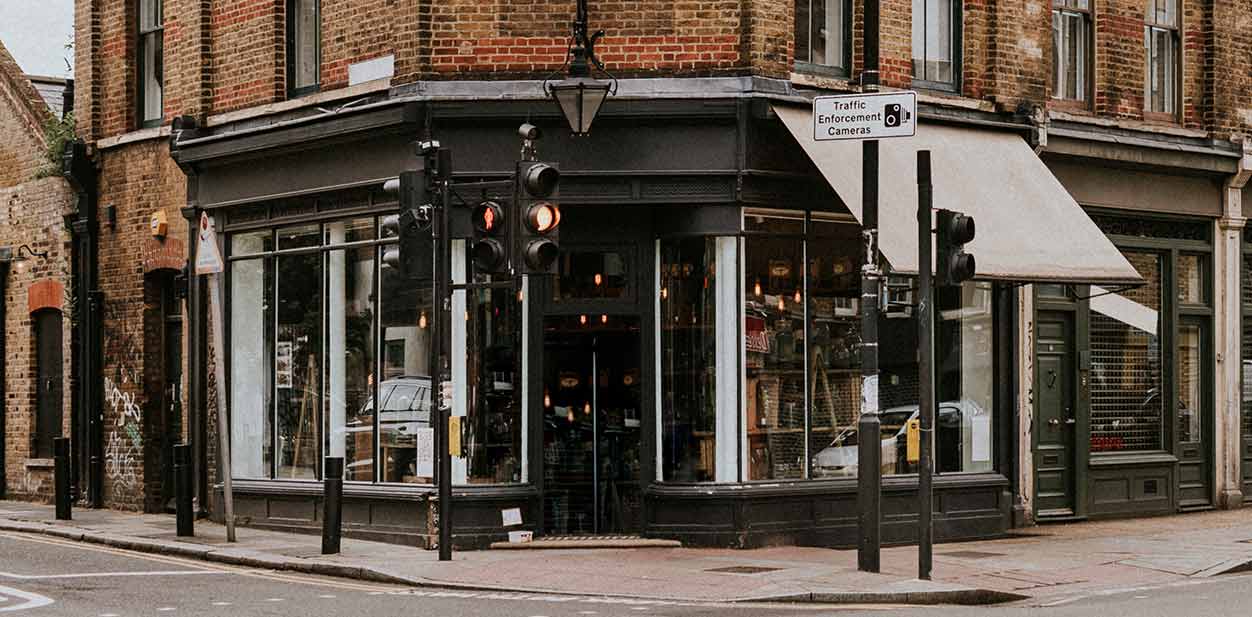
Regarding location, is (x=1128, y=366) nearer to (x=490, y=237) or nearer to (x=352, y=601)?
(x=490, y=237)

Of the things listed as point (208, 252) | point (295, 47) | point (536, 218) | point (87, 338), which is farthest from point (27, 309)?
point (536, 218)

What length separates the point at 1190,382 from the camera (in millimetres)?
21828

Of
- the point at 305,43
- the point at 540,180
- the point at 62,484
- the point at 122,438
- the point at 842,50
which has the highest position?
the point at 305,43

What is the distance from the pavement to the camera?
1398 cm

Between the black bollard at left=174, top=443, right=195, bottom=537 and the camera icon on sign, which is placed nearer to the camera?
the camera icon on sign

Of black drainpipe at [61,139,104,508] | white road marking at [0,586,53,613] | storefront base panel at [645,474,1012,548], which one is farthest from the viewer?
black drainpipe at [61,139,104,508]

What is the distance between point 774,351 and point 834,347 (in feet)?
2.61

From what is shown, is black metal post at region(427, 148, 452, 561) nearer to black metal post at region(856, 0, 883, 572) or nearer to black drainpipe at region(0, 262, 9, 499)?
black metal post at region(856, 0, 883, 572)

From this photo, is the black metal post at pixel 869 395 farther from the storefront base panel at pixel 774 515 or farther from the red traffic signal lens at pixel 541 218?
the red traffic signal lens at pixel 541 218

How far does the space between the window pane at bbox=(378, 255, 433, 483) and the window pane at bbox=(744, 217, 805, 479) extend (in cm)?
326

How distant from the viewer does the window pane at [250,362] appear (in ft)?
64.8

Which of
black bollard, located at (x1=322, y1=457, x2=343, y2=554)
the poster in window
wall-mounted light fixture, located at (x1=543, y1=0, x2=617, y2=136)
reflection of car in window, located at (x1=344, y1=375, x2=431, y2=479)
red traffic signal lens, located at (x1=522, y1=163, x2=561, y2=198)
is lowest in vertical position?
black bollard, located at (x1=322, y1=457, x2=343, y2=554)

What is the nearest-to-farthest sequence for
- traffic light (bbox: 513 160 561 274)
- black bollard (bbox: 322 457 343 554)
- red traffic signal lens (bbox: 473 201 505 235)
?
traffic light (bbox: 513 160 561 274), red traffic signal lens (bbox: 473 201 505 235), black bollard (bbox: 322 457 343 554)

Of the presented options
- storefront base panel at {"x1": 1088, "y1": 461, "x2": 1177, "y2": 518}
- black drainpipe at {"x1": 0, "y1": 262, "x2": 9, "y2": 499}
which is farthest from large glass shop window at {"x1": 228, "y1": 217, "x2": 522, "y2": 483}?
storefront base panel at {"x1": 1088, "y1": 461, "x2": 1177, "y2": 518}
